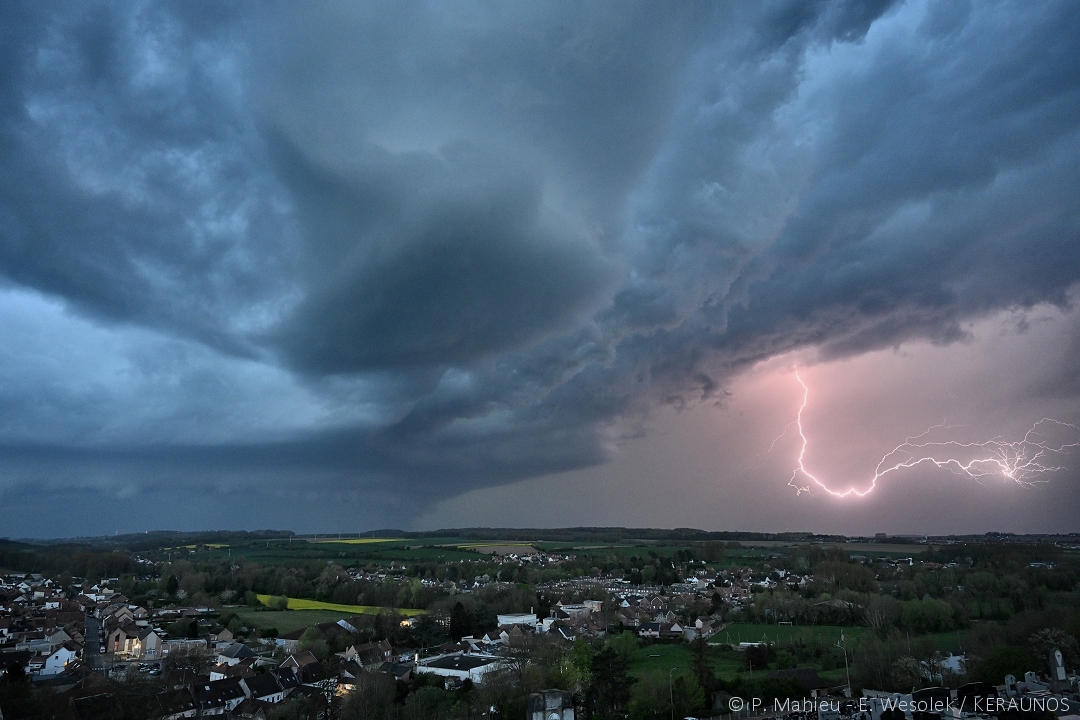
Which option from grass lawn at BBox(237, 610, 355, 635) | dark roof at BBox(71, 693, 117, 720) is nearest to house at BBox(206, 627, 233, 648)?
grass lawn at BBox(237, 610, 355, 635)

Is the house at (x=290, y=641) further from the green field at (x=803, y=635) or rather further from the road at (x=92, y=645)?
the green field at (x=803, y=635)

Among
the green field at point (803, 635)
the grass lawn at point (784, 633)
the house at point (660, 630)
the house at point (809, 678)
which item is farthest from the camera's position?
the house at point (660, 630)

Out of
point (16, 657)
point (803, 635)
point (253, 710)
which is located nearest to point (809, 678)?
point (803, 635)

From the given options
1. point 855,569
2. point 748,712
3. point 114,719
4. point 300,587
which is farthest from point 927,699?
point 300,587

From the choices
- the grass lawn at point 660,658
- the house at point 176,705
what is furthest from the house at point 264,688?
the grass lawn at point 660,658

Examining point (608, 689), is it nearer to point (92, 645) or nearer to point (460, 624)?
point (460, 624)

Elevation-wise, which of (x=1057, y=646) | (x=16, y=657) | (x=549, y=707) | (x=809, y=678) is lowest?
(x=809, y=678)

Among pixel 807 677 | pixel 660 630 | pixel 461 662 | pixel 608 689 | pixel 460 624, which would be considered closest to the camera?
pixel 608 689

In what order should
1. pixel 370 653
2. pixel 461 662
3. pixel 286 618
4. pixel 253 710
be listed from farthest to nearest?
pixel 286 618 → pixel 370 653 → pixel 461 662 → pixel 253 710
